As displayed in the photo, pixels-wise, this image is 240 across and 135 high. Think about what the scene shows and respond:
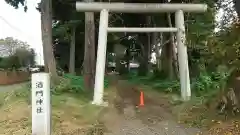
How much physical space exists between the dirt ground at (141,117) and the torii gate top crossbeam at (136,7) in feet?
11.1

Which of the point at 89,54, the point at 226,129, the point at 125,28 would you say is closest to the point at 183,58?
the point at 125,28

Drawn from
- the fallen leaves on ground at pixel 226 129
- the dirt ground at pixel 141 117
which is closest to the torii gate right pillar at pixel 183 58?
the dirt ground at pixel 141 117

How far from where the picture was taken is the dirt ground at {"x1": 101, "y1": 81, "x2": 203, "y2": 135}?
30.0 feet

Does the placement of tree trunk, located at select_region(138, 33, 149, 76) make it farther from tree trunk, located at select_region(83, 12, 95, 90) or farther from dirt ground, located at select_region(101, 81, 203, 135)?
tree trunk, located at select_region(83, 12, 95, 90)

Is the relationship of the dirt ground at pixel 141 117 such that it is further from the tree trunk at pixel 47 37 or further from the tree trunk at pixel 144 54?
the tree trunk at pixel 144 54

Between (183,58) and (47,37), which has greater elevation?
(47,37)

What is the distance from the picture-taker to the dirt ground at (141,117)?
30.0ft

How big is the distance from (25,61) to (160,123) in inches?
906

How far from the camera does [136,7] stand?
12570mm

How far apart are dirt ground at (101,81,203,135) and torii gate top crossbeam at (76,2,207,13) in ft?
11.1

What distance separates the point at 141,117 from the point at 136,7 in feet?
13.3

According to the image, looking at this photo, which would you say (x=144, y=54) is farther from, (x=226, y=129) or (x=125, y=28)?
(x=226, y=129)

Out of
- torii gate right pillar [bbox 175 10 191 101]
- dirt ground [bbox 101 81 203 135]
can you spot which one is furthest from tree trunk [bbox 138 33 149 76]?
torii gate right pillar [bbox 175 10 191 101]

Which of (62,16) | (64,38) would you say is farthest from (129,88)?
(64,38)
